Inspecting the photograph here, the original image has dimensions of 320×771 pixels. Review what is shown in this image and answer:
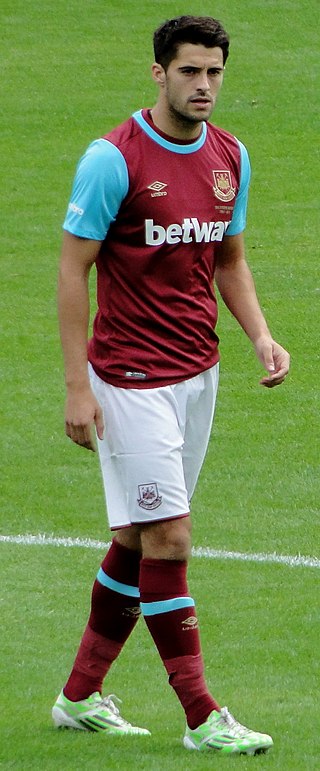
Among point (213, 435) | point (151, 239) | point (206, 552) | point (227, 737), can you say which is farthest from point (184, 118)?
point (213, 435)

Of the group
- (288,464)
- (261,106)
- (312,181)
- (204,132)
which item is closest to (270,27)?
(261,106)

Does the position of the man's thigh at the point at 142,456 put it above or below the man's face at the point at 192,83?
below

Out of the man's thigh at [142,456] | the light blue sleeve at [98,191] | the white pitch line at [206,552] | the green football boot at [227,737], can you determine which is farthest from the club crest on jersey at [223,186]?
the white pitch line at [206,552]

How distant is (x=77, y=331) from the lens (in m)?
4.62

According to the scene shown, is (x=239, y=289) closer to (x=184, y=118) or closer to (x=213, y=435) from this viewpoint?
(x=184, y=118)

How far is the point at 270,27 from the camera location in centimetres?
1677

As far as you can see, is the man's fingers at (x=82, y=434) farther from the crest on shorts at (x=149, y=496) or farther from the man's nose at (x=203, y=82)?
the man's nose at (x=203, y=82)

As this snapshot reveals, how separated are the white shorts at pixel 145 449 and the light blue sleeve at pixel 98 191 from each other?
494mm

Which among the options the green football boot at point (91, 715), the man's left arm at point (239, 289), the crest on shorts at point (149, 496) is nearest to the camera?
the crest on shorts at point (149, 496)

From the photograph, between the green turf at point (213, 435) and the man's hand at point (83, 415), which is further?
the green turf at point (213, 435)

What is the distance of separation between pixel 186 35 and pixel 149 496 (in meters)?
1.32

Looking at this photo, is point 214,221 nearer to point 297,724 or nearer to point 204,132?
point 204,132

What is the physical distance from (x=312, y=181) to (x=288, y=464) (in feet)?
19.0

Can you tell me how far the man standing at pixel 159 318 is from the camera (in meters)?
4.61
